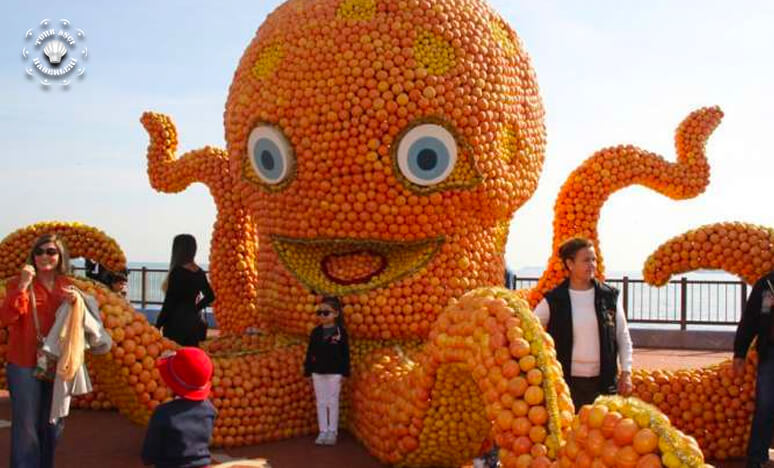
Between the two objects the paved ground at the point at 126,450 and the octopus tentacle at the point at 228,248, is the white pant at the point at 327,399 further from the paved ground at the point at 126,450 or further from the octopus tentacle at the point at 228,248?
the octopus tentacle at the point at 228,248

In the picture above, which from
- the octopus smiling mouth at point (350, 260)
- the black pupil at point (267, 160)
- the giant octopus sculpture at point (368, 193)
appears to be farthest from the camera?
the black pupil at point (267, 160)

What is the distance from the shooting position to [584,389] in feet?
15.5

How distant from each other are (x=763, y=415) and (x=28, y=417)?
4.26 metres

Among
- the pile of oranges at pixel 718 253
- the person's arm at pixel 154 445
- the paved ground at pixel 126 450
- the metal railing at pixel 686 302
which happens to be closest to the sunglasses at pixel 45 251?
the person's arm at pixel 154 445

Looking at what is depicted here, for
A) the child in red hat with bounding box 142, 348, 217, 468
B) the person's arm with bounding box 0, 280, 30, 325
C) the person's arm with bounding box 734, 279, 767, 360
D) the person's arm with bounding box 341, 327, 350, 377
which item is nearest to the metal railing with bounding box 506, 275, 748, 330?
the person's arm with bounding box 341, 327, 350, 377

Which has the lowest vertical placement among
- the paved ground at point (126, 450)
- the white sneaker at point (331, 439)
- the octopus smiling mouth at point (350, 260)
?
the paved ground at point (126, 450)

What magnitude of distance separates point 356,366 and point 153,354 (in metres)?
1.49

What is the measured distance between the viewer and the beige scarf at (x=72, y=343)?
4660 mm

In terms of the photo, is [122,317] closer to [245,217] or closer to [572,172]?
[245,217]

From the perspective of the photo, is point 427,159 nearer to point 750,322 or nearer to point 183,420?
point 750,322

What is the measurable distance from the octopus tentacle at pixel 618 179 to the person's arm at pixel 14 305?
4234 millimetres

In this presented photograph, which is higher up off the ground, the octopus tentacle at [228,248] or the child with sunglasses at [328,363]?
the octopus tentacle at [228,248]

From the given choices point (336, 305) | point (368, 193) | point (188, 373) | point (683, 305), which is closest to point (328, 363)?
point (336, 305)

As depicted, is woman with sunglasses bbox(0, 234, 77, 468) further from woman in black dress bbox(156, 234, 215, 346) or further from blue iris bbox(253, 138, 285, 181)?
blue iris bbox(253, 138, 285, 181)
